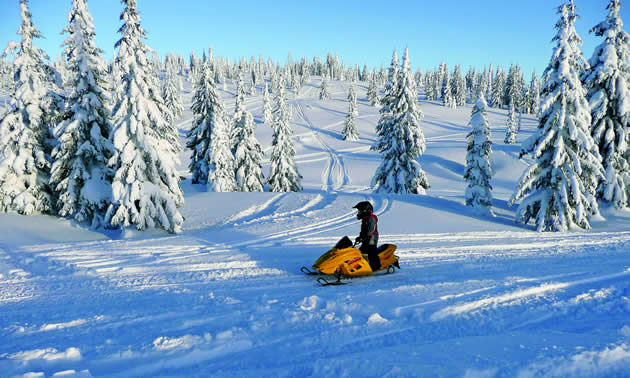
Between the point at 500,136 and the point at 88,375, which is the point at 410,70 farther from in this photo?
the point at 500,136

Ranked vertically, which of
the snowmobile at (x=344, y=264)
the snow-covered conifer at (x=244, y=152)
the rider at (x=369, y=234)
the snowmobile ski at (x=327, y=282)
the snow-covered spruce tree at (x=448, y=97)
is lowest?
the snowmobile ski at (x=327, y=282)

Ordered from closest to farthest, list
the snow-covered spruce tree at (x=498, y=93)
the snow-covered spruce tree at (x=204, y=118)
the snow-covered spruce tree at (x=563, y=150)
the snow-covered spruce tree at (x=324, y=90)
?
the snow-covered spruce tree at (x=563, y=150) → the snow-covered spruce tree at (x=204, y=118) → the snow-covered spruce tree at (x=498, y=93) → the snow-covered spruce tree at (x=324, y=90)

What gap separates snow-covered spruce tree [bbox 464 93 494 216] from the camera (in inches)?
943

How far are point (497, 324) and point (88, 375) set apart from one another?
17.5 feet

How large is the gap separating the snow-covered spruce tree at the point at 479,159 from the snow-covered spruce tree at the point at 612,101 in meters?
6.11

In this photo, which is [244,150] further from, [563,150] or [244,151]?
[563,150]

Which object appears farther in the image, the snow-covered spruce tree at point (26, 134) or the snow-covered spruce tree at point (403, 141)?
the snow-covered spruce tree at point (403, 141)

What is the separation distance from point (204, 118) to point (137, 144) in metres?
18.4

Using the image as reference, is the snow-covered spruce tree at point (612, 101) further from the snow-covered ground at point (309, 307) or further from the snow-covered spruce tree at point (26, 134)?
the snow-covered spruce tree at point (26, 134)

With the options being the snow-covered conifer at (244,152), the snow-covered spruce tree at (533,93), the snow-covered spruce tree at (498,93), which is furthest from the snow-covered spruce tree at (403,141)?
the snow-covered spruce tree at (533,93)

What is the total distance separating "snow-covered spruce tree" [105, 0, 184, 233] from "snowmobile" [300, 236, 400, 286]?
9.98 metres

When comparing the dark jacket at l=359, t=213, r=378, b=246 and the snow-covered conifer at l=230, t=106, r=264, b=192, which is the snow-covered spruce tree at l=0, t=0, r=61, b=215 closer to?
the snow-covered conifer at l=230, t=106, r=264, b=192

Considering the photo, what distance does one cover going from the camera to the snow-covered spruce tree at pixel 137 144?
574 inches

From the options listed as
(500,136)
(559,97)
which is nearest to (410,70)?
(559,97)
